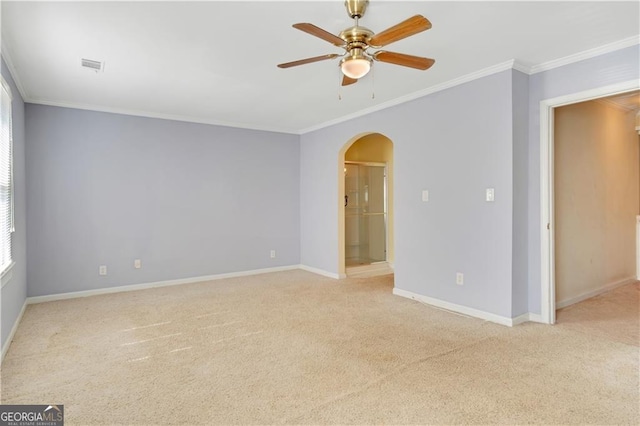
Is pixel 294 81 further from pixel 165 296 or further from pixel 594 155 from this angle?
pixel 594 155

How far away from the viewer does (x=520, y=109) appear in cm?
336

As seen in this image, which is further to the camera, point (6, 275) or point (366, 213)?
point (366, 213)

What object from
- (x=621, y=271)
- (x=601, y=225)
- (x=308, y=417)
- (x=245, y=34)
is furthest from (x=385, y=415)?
(x=621, y=271)

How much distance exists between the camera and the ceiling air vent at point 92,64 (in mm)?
3150

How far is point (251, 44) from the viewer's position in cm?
283

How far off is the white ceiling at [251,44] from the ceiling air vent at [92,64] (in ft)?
0.26

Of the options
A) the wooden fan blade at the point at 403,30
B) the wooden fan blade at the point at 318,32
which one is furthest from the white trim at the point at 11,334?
the wooden fan blade at the point at 403,30

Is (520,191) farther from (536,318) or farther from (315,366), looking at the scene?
(315,366)

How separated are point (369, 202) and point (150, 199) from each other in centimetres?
369

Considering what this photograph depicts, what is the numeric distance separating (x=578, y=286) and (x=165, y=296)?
4878 millimetres

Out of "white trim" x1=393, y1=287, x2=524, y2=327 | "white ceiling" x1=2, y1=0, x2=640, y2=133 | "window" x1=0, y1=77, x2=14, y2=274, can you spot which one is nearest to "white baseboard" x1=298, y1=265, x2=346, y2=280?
"white trim" x1=393, y1=287, x2=524, y2=327

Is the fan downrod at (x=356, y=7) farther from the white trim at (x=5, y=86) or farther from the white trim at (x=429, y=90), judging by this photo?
the white trim at (x=5, y=86)

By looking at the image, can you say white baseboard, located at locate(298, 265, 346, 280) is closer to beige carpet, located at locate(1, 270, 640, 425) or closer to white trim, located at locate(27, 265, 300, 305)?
white trim, located at locate(27, 265, 300, 305)

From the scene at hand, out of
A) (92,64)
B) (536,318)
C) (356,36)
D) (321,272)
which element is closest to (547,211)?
(536,318)
